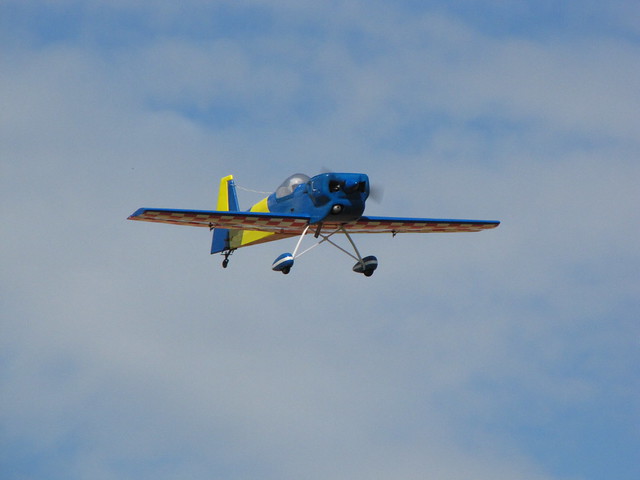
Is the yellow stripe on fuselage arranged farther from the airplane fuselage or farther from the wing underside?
the airplane fuselage

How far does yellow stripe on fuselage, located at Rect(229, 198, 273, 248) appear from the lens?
112 feet

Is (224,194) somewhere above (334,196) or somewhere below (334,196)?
above

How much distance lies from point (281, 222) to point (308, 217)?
38.3 inches

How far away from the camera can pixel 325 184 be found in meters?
31.4

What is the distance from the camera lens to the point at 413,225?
35.2m

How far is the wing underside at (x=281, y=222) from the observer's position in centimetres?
3139

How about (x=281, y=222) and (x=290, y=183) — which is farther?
(x=290, y=183)

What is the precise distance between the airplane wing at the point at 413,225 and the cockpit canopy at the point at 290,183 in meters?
1.91

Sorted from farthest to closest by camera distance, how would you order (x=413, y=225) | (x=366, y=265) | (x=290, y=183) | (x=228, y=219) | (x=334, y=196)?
(x=413, y=225), (x=366, y=265), (x=290, y=183), (x=228, y=219), (x=334, y=196)

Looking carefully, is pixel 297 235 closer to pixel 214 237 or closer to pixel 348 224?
pixel 348 224

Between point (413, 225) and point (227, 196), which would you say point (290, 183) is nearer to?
point (413, 225)

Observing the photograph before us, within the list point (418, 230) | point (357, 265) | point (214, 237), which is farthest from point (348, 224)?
point (214, 237)

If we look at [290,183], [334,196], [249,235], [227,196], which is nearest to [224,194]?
[227,196]

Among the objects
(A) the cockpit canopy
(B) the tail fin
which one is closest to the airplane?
(A) the cockpit canopy
